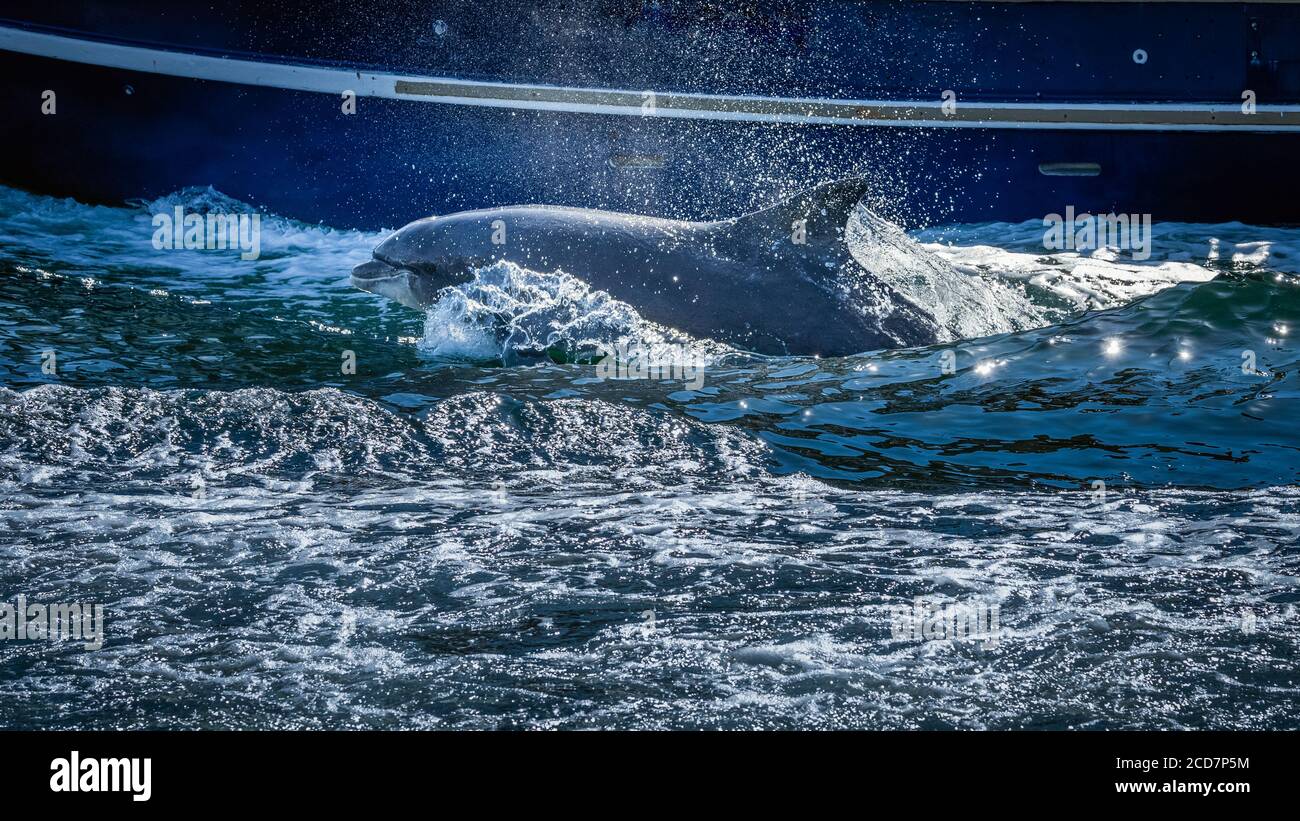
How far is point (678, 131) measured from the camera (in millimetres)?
14602

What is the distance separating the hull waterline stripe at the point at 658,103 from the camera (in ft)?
45.5

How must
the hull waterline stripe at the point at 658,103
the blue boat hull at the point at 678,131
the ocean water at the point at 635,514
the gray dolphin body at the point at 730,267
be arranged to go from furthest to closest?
1. the blue boat hull at the point at 678,131
2. the hull waterline stripe at the point at 658,103
3. the gray dolphin body at the point at 730,267
4. the ocean water at the point at 635,514

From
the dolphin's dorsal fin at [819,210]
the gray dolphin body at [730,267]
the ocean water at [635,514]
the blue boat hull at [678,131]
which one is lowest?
the ocean water at [635,514]

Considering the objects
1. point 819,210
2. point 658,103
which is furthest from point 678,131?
point 819,210

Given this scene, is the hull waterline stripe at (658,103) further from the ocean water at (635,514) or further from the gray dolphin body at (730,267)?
the gray dolphin body at (730,267)

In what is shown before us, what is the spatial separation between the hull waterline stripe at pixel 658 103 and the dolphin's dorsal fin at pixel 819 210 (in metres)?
5.47

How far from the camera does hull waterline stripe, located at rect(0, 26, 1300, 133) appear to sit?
13.9 metres

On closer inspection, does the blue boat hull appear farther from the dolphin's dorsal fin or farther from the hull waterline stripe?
the dolphin's dorsal fin

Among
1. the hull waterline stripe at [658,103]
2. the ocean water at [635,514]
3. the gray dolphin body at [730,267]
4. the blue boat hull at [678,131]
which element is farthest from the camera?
the blue boat hull at [678,131]

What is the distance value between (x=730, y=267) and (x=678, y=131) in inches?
227

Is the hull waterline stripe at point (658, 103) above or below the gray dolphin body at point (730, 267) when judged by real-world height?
above

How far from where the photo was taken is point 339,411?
7.36 metres

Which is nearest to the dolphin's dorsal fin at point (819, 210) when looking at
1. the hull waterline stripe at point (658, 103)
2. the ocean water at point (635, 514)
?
the ocean water at point (635, 514)

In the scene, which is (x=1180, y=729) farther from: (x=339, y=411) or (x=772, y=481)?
(x=339, y=411)
